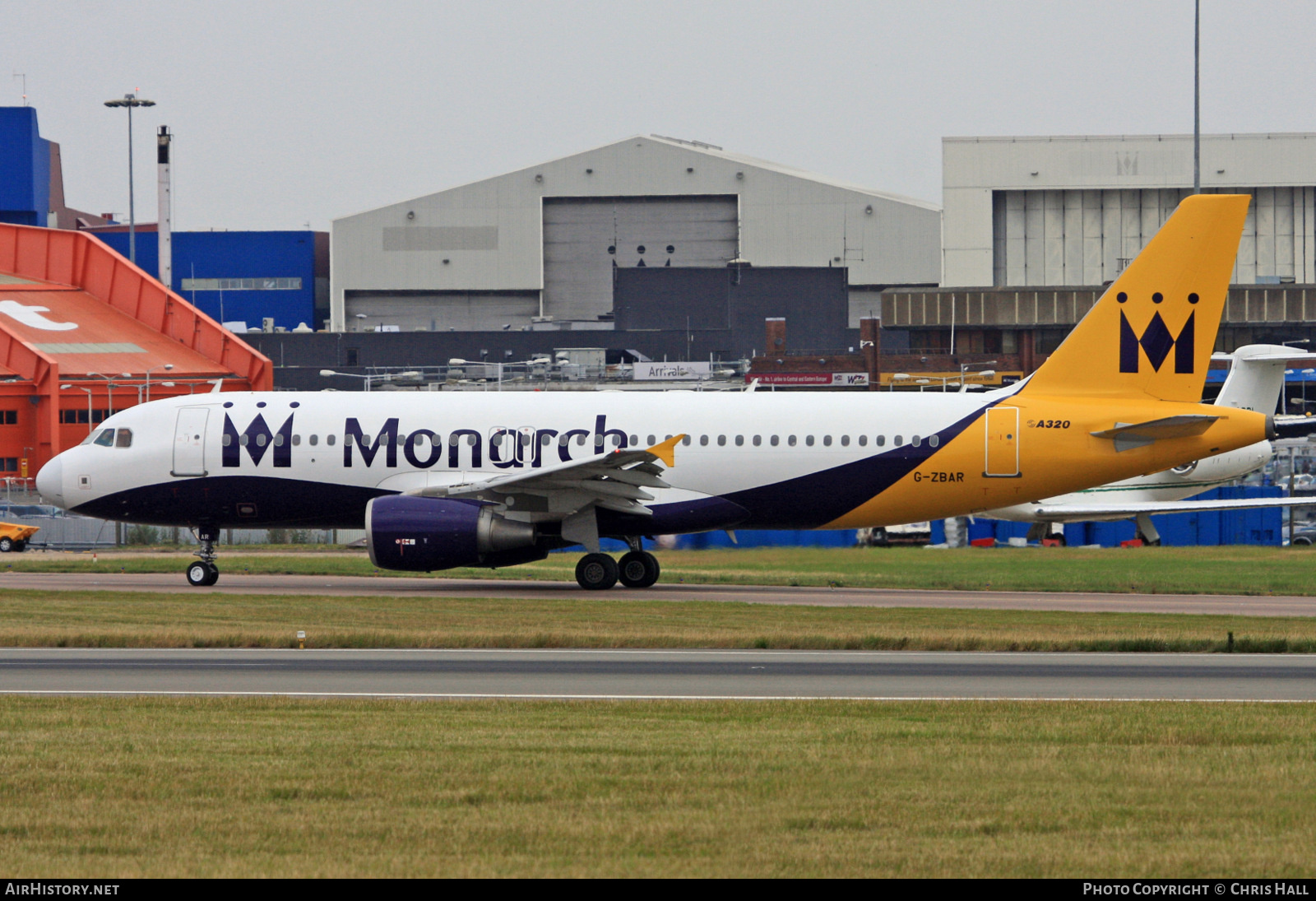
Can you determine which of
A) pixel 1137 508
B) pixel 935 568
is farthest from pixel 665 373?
pixel 935 568

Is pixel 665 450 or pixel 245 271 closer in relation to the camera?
pixel 665 450

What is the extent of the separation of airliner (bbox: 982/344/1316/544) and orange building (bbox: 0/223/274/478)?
1331 inches

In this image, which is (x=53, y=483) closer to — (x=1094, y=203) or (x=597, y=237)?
(x=597, y=237)

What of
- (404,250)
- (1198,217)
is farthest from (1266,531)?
(404,250)

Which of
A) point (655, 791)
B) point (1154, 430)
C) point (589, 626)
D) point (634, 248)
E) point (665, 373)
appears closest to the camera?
point (655, 791)

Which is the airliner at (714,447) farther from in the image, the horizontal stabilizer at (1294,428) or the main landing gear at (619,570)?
the horizontal stabilizer at (1294,428)

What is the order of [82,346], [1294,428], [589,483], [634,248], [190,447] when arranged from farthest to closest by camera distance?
1. [634,248]
2. [82,346]
3. [190,447]
4. [1294,428]
5. [589,483]

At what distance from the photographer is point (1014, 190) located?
10625 cm

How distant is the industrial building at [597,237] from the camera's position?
10962 cm

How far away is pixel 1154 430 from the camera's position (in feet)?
98.0

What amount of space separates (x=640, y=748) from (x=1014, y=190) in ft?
325

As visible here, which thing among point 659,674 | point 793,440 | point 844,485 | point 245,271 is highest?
point 245,271

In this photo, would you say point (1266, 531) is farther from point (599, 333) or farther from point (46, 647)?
point (599, 333)

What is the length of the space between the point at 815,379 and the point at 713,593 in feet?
190
